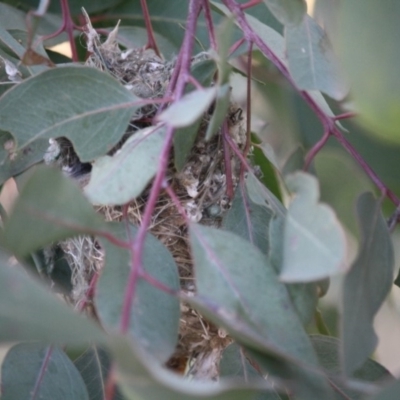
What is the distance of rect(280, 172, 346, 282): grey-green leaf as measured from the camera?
0.56m

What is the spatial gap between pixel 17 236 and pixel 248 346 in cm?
22

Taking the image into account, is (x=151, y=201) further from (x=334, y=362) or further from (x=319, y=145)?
(x=334, y=362)

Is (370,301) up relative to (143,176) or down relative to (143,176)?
down

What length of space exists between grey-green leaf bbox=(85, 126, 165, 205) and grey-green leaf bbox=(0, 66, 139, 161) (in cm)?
6

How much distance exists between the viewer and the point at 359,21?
554mm

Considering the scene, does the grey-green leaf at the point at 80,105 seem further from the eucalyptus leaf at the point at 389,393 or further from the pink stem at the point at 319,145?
the eucalyptus leaf at the point at 389,393

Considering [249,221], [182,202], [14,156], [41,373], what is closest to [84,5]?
[14,156]

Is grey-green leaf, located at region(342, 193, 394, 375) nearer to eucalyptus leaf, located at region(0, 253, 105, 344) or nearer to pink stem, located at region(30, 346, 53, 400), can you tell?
eucalyptus leaf, located at region(0, 253, 105, 344)

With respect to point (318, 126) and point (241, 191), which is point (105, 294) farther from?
point (318, 126)

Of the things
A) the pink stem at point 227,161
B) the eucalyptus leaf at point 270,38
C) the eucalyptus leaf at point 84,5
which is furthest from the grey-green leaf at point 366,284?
the eucalyptus leaf at point 84,5

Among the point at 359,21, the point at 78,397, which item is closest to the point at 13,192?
the point at 78,397

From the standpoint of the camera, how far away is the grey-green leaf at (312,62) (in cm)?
82

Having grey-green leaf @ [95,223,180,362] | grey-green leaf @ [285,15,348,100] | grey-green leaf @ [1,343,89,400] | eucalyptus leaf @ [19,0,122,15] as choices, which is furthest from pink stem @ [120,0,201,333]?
eucalyptus leaf @ [19,0,122,15]

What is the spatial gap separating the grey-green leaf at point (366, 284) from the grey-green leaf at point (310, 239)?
0.27ft
